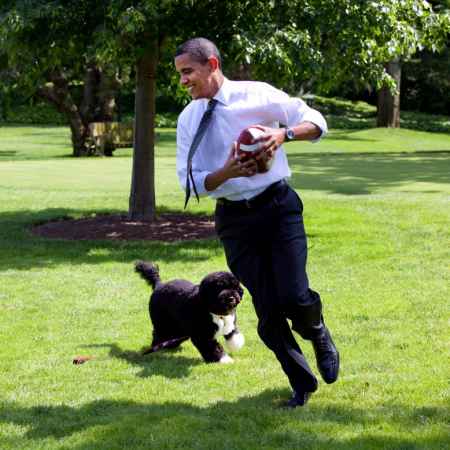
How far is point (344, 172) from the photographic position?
2308 cm

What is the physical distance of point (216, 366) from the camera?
657 centimetres

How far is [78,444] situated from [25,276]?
577 cm

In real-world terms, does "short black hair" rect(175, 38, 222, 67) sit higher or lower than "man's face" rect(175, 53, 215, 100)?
higher

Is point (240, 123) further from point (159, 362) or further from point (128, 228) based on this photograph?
point (128, 228)

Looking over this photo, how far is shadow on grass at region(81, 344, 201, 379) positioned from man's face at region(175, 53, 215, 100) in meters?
2.08

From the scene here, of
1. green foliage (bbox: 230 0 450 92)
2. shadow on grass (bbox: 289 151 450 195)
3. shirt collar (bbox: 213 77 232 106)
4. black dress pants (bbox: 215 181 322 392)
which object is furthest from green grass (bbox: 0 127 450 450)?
shadow on grass (bbox: 289 151 450 195)

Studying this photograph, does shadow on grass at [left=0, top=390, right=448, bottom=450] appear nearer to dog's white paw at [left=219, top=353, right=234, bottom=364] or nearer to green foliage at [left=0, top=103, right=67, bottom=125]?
dog's white paw at [left=219, top=353, right=234, bottom=364]

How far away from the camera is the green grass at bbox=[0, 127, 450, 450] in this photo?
16.9 feet

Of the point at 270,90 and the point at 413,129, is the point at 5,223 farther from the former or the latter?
the point at 413,129

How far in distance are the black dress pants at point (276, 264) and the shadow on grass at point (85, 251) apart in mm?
6053

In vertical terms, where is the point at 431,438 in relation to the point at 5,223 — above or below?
above

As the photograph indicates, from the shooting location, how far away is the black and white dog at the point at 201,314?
635 centimetres

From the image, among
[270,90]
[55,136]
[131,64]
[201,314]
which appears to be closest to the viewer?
[270,90]

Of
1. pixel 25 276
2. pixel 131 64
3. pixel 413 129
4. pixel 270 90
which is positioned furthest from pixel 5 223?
pixel 413 129
